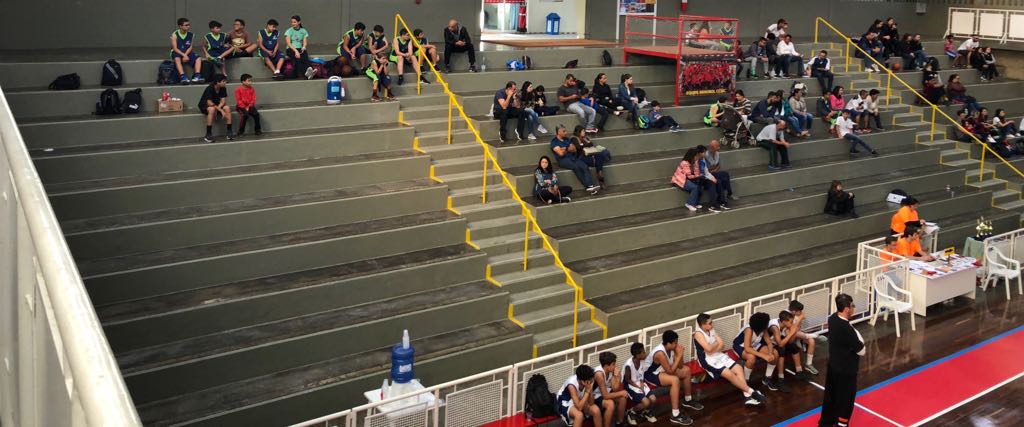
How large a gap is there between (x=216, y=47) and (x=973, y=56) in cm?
2172

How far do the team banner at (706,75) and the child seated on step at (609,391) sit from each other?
1083 centimetres

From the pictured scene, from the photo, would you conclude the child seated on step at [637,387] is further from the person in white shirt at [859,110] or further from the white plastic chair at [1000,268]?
the person in white shirt at [859,110]

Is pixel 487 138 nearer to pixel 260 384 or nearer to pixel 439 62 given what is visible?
pixel 439 62

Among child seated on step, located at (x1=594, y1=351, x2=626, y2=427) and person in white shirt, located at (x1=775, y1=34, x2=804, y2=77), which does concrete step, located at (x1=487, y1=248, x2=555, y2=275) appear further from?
person in white shirt, located at (x1=775, y1=34, x2=804, y2=77)

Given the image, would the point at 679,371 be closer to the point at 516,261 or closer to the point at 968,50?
the point at 516,261

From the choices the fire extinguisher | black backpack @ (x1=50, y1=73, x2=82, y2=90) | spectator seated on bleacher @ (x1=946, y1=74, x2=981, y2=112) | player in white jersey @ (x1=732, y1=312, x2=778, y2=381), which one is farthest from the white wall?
player in white jersey @ (x1=732, y1=312, x2=778, y2=381)

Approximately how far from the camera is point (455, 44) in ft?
62.0

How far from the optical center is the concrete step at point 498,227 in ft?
48.7

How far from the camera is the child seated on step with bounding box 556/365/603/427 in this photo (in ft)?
34.1

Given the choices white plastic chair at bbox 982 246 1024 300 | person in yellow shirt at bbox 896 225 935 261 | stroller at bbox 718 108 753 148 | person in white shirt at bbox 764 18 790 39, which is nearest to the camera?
person in yellow shirt at bbox 896 225 935 261

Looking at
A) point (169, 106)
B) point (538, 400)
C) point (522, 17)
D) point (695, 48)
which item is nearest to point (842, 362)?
point (538, 400)

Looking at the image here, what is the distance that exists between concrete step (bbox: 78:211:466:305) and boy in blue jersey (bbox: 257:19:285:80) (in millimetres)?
4311

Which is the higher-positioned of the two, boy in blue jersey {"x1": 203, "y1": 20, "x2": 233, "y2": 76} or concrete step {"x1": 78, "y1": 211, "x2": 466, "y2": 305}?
boy in blue jersey {"x1": 203, "y1": 20, "x2": 233, "y2": 76}

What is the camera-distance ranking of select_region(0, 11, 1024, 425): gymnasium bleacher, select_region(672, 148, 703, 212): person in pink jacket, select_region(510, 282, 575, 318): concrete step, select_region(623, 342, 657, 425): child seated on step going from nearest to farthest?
select_region(623, 342, 657, 425): child seated on step
select_region(0, 11, 1024, 425): gymnasium bleacher
select_region(510, 282, 575, 318): concrete step
select_region(672, 148, 703, 212): person in pink jacket
